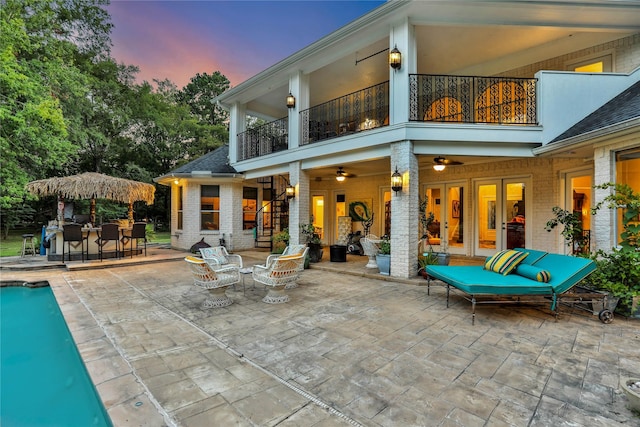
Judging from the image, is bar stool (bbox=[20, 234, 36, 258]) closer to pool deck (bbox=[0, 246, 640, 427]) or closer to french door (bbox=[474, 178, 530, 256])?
pool deck (bbox=[0, 246, 640, 427])

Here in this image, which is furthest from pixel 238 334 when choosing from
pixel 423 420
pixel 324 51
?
pixel 324 51

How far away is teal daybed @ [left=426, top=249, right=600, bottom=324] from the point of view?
13.2ft

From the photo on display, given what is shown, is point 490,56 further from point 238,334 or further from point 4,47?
point 4,47

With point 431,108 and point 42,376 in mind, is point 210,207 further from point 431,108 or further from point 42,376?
point 431,108

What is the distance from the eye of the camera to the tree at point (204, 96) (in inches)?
1061

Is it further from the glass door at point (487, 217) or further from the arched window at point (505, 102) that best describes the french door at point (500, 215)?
the arched window at point (505, 102)

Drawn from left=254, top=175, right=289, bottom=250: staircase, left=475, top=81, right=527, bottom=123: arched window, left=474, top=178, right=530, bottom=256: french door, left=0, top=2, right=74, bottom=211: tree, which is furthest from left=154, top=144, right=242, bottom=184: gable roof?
left=474, top=178, right=530, bottom=256: french door

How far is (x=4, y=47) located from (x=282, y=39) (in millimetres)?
11159

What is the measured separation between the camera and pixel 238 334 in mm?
3707

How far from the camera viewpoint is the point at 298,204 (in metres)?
8.88

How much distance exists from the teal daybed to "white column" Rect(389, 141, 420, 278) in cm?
145

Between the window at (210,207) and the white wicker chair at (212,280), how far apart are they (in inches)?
286

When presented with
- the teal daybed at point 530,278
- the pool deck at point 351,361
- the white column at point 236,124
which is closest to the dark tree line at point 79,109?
the white column at point 236,124

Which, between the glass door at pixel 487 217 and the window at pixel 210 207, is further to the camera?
the window at pixel 210 207
